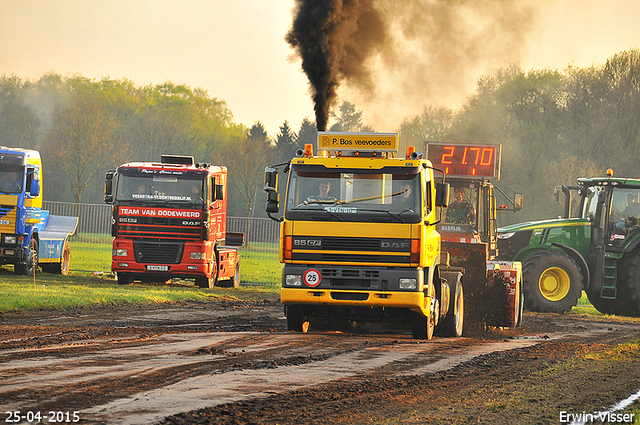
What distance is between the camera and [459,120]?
5291 cm

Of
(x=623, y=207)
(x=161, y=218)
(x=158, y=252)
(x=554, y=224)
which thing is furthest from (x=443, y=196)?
(x=158, y=252)

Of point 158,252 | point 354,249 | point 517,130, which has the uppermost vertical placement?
point 517,130

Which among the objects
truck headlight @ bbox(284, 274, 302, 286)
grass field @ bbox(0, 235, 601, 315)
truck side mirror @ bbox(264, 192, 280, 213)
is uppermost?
truck side mirror @ bbox(264, 192, 280, 213)

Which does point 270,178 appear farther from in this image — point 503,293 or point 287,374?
point 503,293

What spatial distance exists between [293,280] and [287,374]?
3.40 m

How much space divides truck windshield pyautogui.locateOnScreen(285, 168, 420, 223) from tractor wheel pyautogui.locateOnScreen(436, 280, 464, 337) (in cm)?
303

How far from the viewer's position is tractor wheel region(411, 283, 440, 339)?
538 inches

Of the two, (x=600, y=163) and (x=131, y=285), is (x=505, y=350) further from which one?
(x=600, y=163)

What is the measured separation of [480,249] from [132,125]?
62.1m

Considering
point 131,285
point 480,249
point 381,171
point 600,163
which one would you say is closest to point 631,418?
point 381,171

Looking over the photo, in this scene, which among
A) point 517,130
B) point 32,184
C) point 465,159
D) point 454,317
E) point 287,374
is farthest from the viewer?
point 517,130

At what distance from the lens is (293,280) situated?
13.0 meters

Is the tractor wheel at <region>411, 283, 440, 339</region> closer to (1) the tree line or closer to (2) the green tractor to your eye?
(2) the green tractor

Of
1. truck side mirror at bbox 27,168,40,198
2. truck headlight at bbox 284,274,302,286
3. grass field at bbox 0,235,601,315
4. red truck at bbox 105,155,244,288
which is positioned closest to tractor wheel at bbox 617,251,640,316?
grass field at bbox 0,235,601,315
